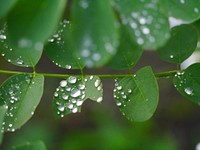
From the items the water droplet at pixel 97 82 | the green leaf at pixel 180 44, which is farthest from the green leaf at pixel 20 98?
the green leaf at pixel 180 44

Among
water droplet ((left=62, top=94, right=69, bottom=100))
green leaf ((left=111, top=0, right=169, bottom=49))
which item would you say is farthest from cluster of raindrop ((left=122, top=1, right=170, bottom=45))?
water droplet ((left=62, top=94, right=69, bottom=100))

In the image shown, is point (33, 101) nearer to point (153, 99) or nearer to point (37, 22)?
point (153, 99)

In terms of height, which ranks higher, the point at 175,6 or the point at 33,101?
the point at 175,6

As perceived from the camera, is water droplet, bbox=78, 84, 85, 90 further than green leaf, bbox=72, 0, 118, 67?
Yes

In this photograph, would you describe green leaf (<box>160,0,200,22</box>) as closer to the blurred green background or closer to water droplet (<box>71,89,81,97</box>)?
water droplet (<box>71,89,81,97</box>)

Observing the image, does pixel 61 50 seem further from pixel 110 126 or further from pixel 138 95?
pixel 110 126

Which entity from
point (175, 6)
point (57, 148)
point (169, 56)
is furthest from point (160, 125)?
point (175, 6)
